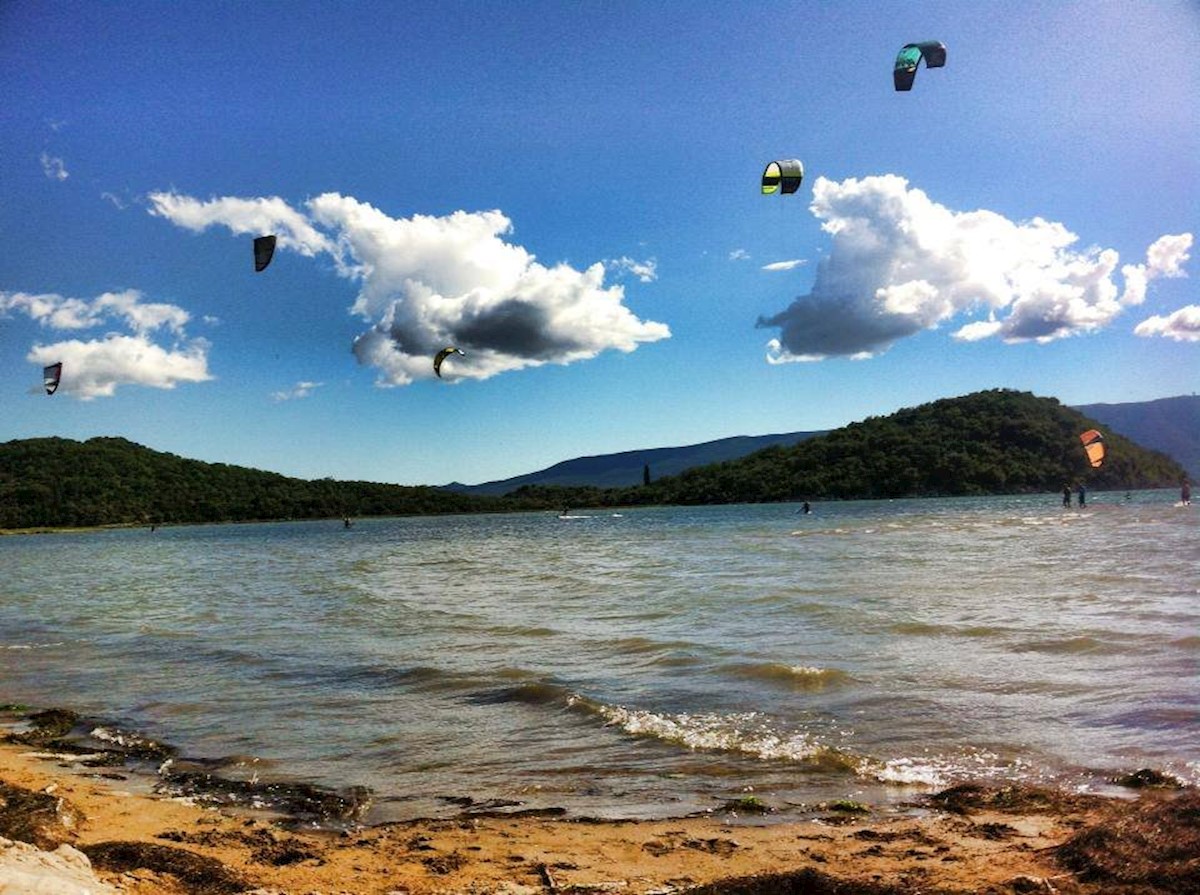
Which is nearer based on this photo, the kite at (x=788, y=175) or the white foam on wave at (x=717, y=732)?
the white foam on wave at (x=717, y=732)

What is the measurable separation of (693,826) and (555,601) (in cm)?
1253

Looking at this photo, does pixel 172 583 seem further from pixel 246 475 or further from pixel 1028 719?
pixel 246 475

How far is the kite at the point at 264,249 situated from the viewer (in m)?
14.2

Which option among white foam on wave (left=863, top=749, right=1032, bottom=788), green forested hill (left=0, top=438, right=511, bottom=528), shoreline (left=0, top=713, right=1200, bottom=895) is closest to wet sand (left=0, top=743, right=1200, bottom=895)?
shoreline (left=0, top=713, right=1200, bottom=895)

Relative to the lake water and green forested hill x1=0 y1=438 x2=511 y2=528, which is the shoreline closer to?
the lake water

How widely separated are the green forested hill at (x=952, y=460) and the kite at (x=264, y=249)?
10098 cm

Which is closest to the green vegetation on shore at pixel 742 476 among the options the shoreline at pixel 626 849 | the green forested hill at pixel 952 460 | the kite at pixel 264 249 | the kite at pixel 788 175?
the green forested hill at pixel 952 460

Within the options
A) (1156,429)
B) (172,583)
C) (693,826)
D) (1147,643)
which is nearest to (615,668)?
(693,826)

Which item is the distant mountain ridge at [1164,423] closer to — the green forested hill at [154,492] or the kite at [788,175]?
the green forested hill at [154,492]

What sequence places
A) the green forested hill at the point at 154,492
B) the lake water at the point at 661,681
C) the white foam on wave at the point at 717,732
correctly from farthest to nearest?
the green forested hill at the point at 154,492 → the white foam on wave at the point at 717,732 → the lake water at the point at 661,681

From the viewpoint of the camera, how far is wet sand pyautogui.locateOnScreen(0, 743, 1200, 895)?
4.05m

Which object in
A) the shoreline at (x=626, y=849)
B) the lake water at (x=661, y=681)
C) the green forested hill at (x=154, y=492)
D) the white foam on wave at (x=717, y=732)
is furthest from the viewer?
the green forested hill at (x=154, y=492)

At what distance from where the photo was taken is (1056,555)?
929 inches

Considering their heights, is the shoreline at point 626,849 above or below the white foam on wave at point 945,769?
above
